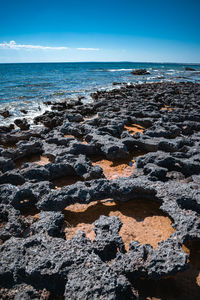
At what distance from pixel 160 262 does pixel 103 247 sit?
0.79 meters

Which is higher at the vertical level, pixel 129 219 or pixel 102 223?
pixel 102 223

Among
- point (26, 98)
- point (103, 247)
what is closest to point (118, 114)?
point (103, 247)

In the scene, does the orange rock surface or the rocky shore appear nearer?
the rocky shore

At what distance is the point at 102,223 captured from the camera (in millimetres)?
3127

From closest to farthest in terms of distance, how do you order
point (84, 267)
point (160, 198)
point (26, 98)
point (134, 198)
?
point (84, 267)
point (160, 198)
point (134, 198)
point (26, 98)

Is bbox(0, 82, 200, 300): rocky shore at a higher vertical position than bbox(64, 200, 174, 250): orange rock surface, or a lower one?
higher

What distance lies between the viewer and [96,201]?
170 inches

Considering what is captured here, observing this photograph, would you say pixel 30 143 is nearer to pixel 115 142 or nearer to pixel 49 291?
pixel 115 142

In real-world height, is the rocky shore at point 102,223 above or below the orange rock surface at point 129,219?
above

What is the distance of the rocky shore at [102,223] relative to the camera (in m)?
2.39

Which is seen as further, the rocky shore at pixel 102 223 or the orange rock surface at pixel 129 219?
the orange rock surface at pixel 129 219

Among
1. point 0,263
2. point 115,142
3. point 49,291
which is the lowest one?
point 49,291

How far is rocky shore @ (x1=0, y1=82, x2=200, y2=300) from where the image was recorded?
2.39 meters

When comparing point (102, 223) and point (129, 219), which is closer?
point (102, 223)
